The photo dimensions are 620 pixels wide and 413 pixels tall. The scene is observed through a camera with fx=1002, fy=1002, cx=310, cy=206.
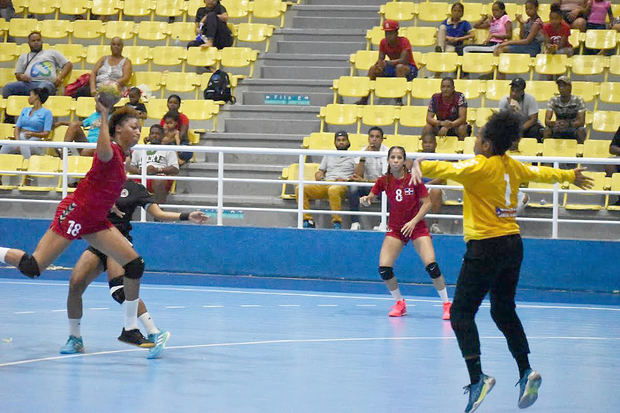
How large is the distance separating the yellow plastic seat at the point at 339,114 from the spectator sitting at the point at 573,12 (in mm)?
3946

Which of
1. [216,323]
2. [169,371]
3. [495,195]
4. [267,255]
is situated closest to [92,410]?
[169,371]

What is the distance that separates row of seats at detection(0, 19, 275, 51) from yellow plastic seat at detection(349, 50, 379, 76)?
6.94 ft

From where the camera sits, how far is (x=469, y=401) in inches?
254

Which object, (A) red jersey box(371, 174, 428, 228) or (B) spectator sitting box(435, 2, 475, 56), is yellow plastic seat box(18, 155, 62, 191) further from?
(B) spectator sitting box(435, 2, 475, 56)

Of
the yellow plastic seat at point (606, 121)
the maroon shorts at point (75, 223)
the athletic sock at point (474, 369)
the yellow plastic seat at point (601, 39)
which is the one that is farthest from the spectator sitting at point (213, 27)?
the athletic sock at point (474, 369)

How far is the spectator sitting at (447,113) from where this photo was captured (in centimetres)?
1533

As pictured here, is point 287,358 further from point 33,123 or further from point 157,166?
point 33,123

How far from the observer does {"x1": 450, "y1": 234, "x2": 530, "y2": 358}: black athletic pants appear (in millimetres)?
6613

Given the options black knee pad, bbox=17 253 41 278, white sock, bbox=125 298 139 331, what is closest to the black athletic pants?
white sock, bbox=125 298 139 331

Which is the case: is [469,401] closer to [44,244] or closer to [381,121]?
[44,244]

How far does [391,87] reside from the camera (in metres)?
16.9

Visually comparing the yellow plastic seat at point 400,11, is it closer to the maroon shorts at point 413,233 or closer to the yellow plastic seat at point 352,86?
the yellow plastic seat at point 352,86

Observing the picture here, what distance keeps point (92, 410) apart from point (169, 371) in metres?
1.44

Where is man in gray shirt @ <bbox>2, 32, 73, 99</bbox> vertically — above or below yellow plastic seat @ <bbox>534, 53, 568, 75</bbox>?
below
